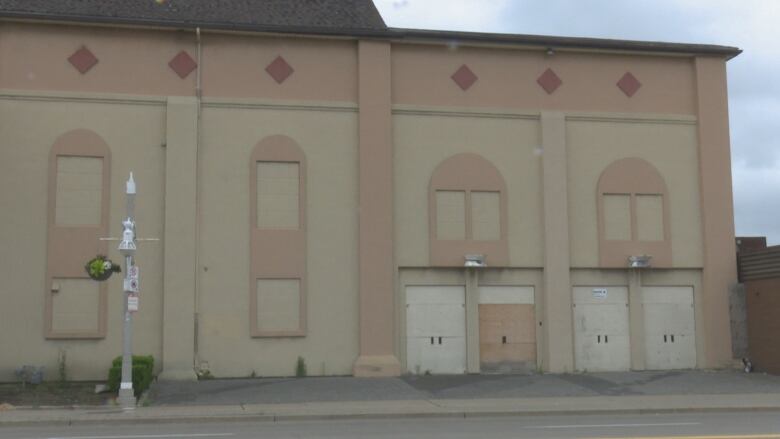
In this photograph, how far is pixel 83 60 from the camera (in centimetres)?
2503

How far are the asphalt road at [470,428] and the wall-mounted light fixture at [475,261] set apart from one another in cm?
871

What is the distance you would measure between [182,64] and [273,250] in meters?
5.97

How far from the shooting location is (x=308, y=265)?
83.3ft

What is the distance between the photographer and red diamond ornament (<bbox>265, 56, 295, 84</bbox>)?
2597cm

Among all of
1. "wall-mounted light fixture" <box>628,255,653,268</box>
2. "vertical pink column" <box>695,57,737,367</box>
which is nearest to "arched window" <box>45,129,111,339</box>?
"wall-mounted light fixture" <box>628,255,653,268</box>

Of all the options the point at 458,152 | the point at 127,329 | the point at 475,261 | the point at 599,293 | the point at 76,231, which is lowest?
the point at 127,329

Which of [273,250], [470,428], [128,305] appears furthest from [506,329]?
[128,305]

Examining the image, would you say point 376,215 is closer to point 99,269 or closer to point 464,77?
point 464,77

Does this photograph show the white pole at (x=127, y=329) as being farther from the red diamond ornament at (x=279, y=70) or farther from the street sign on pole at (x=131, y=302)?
the red diamond ornament at (x=279, y=70)

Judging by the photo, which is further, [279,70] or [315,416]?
[279,70]

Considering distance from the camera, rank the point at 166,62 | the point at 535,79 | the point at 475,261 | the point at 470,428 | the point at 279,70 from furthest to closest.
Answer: the point at 535,79
the point at 475,261
the point at 279,70
the point at 166,62
the point at 470,428

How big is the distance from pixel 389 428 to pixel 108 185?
42.5 ft

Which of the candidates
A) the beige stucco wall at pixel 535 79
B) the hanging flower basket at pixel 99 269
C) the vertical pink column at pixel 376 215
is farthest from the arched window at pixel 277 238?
the hanging flower basket at pixel 99 269

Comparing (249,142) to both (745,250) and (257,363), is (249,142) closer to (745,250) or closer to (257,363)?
(257,363)
